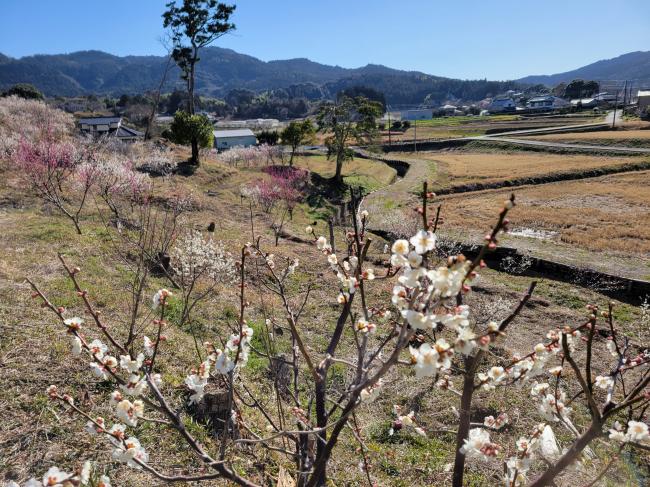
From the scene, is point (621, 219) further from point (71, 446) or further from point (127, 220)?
point (71, 446)

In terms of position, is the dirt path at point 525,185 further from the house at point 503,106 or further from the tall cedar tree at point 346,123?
the house at point 503,106

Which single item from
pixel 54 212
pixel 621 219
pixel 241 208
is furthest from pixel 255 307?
pixel 621 219

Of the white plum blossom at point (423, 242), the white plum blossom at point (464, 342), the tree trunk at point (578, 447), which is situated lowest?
the tree trunk at point (578, 447)

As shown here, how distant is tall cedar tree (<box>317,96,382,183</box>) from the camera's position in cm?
3672

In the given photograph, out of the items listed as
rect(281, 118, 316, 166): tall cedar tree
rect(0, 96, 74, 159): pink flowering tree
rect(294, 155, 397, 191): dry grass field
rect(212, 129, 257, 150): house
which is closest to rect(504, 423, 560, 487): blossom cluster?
rect(0, 96, 74, 159): pink flowering tree

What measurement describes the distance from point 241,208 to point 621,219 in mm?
21531

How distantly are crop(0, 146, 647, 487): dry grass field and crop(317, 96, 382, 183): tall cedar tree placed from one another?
891 inches

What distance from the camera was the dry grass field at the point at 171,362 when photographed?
444 centimetres

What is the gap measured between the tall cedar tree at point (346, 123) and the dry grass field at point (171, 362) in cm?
2264

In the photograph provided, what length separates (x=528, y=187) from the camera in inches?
1355

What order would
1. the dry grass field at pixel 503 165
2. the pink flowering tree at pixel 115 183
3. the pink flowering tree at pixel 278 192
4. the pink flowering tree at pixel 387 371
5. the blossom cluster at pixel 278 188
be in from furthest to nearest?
the dry grass field at pixel 503 165 → the blossom cluster at pixel 278 188 → the pink flowering tree at pixel 278 192 → the pink flowering tree at pixel 115 183 → the pink flowering tree at pixel 387 371

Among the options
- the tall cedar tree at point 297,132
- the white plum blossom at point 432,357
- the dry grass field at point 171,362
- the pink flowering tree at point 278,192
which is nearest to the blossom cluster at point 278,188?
the pink flowering tree at point 278,192

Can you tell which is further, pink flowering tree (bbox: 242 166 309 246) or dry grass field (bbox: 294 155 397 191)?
dry grass field (bbox: 294 155 397 191)

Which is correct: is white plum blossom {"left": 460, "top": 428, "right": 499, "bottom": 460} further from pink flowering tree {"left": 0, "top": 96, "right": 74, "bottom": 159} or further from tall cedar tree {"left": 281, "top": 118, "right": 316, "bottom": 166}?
tall cedar tree {"left": 281, "top": 118, "right": 316, "bottom": 166}
